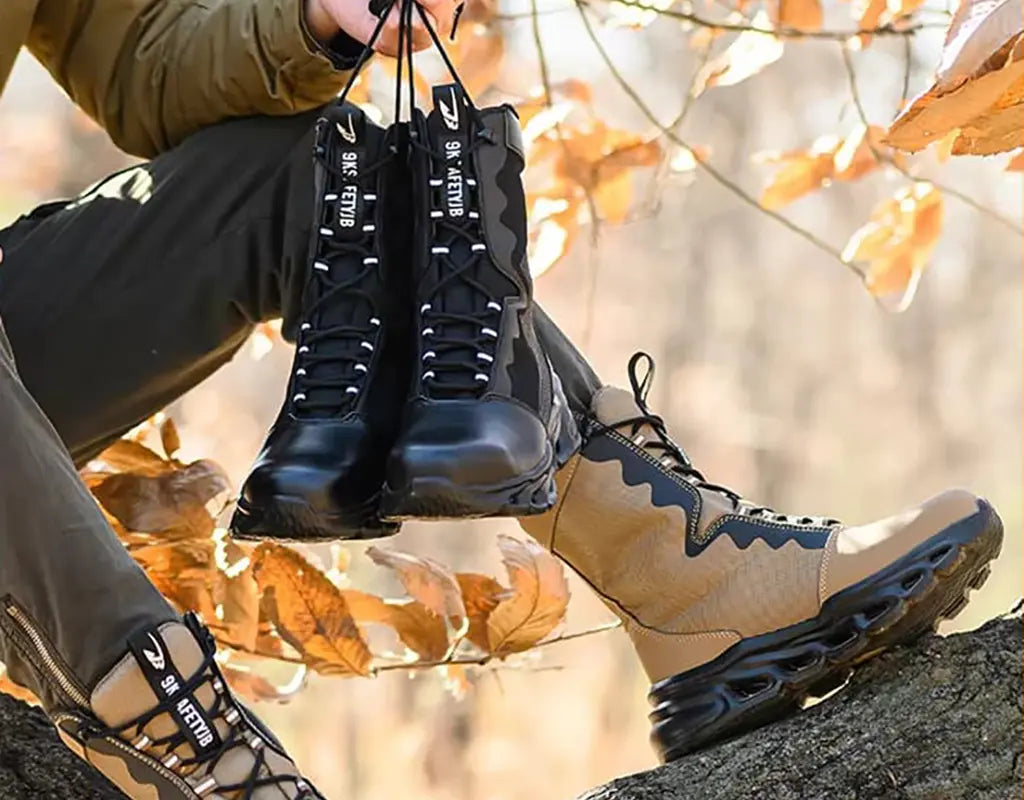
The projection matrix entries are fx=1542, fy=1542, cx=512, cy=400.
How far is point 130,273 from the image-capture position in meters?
1.27

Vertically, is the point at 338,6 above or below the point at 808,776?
above

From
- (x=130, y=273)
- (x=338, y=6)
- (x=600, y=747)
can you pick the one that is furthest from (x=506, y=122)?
(x=600, y=747)

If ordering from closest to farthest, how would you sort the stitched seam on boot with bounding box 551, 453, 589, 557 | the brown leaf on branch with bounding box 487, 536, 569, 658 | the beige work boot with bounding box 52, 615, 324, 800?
the beige work boot with bounding box 52, 615, 324, 800
the stitched seam on boot with bounding box 551, 453, 589, 557
the brown leaf on branch with bounding box 487, 536, 569, 658

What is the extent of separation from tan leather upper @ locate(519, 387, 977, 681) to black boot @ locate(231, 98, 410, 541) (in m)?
0.17

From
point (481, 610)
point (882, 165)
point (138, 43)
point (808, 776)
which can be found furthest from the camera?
point (882, 165)

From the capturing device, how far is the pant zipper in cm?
101

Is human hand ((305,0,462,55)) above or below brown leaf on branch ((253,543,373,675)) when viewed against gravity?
above

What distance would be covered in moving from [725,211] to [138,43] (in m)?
4.38

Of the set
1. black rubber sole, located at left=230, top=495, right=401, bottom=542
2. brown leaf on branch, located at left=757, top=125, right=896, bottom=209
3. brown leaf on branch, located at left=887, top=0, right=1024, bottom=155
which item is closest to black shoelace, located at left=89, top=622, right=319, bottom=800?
black rubber sole, located at left=230, top=495, right=401, bottom=542

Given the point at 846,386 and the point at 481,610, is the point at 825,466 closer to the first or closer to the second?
the point at 846,386

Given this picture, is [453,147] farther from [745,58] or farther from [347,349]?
[745,58]

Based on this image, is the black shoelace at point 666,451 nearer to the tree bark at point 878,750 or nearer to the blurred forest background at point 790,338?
the tree bark at point 878,750

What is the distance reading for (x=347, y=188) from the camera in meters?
1.14

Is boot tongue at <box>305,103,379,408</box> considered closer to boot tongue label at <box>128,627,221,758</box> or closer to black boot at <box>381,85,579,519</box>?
black boot at <box>381,85,579,519</box>
